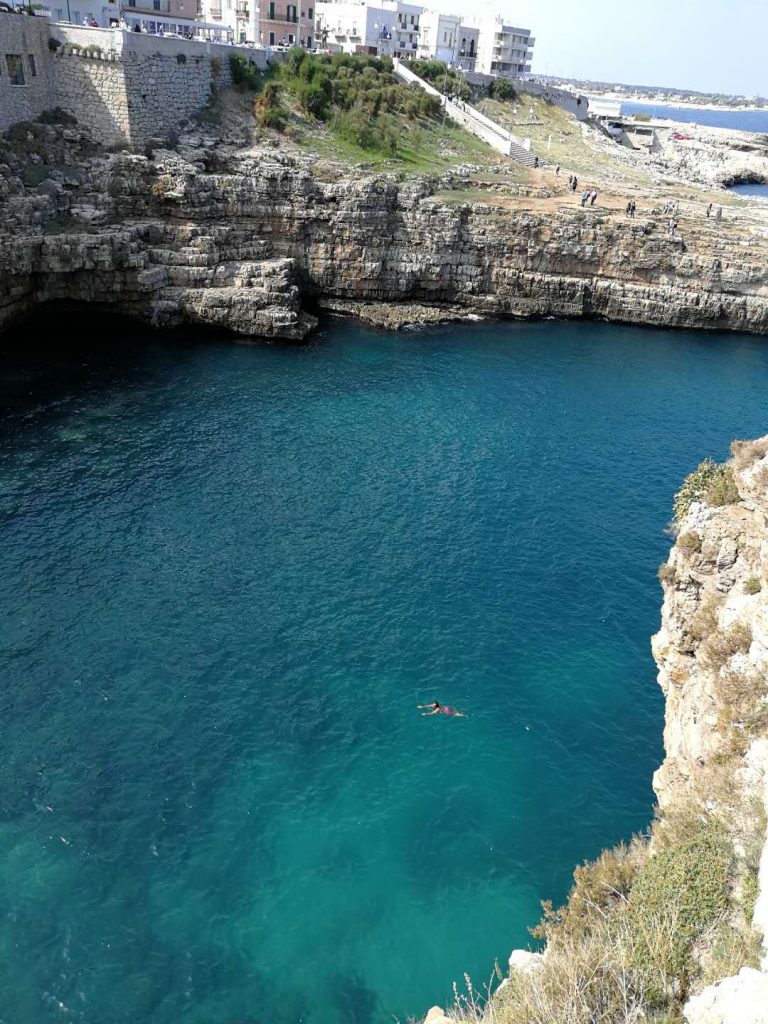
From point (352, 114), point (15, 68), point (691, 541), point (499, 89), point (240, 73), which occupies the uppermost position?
point (15, 68)

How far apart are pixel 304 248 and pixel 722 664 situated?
164 ft

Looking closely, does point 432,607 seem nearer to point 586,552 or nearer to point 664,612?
point 586,552

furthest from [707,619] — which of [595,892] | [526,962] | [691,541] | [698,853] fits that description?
[526,962]

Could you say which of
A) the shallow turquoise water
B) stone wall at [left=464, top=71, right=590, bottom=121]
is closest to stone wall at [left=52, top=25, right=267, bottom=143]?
the shallow turquoise water

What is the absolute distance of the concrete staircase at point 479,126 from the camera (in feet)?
258

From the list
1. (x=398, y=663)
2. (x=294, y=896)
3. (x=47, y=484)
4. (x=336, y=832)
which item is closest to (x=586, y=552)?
(x=398, y=663)

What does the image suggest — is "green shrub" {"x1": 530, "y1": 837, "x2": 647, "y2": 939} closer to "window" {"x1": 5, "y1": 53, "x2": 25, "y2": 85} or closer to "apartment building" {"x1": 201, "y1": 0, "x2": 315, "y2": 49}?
"window" {"x1": 5, "y1": 53, "x2": 25, "y2": 85}

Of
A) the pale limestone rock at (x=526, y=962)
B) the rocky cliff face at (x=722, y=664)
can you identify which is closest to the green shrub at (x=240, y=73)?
the rocky cliff face at (x=722, y=664)

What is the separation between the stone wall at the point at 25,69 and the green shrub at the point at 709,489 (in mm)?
50957

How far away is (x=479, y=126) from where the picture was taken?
80812 mm

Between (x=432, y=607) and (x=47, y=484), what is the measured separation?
18706 millimetres

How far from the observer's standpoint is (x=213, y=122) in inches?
2409

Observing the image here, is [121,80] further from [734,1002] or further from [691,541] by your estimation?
[734,1002]

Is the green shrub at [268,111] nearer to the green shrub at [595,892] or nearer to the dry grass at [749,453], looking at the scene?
the dry grass at [749,453]
